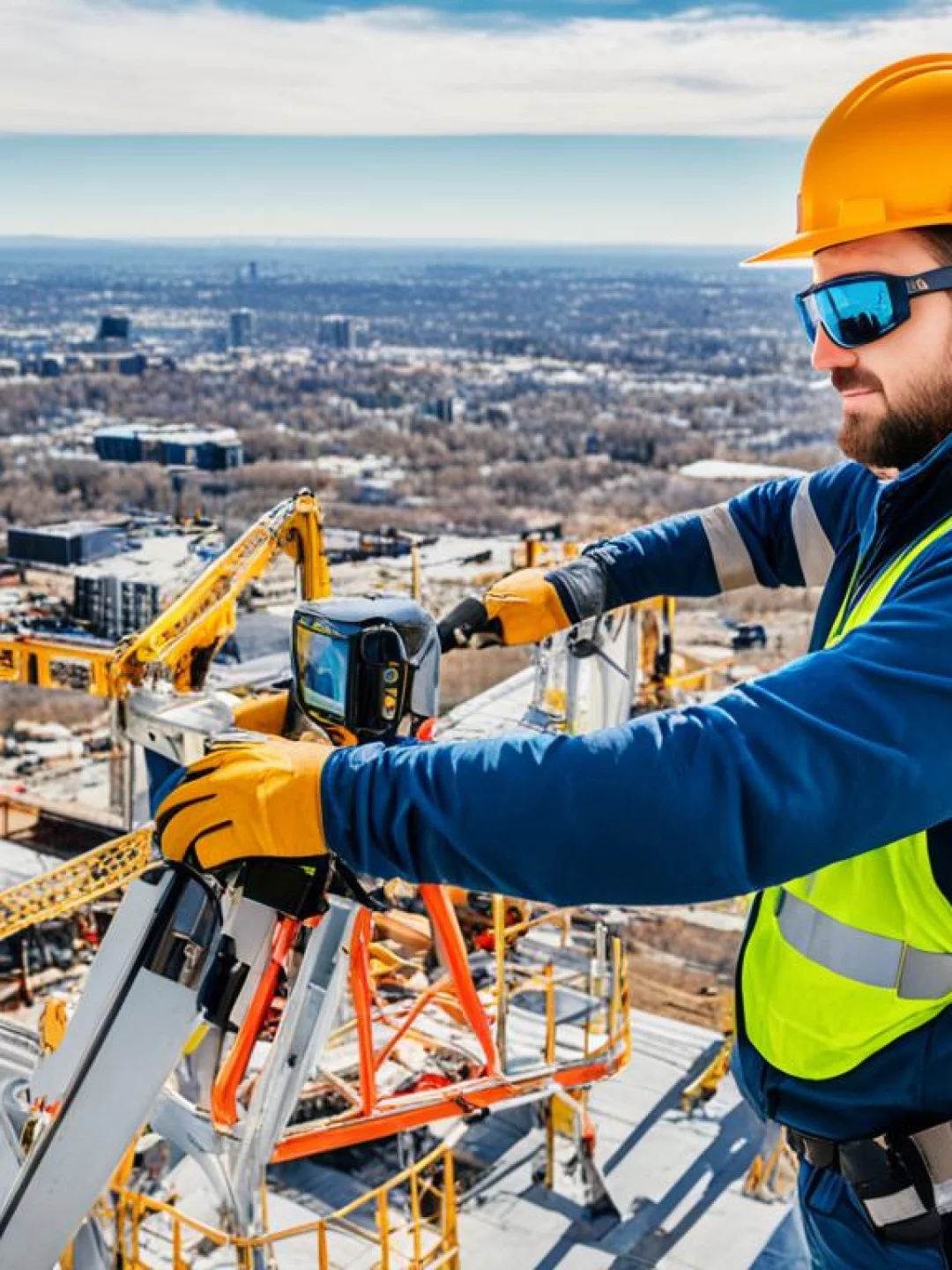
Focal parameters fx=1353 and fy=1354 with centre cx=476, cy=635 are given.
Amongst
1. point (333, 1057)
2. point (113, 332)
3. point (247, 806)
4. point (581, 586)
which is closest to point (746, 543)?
point (581, 586)

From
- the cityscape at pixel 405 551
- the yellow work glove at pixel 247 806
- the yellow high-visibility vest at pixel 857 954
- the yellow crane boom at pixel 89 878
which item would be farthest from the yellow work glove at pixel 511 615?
the yellow crane boom at pixel 89 878

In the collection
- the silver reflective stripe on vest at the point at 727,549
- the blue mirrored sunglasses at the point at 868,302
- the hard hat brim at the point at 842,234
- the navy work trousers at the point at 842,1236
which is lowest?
the navy work trousers at the point at 842,1236

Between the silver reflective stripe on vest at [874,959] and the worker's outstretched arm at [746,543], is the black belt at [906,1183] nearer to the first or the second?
the silver reflective stripe on vest at [874,959]

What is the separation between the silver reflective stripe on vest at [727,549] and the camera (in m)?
4.58

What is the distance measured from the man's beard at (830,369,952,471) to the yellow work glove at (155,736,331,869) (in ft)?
3.88

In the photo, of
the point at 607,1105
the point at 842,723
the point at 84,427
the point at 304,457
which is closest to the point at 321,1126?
the point at 607,1105

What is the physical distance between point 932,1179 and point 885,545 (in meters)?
1.29

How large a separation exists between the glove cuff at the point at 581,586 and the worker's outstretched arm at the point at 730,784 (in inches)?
101

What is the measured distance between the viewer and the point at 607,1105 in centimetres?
1184

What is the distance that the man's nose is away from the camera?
2629 mm

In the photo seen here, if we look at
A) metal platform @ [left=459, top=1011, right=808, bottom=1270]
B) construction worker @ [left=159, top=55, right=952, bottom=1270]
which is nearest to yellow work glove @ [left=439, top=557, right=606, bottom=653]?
construction worker @ [left=159, top=55, right=952, bottom=1270]

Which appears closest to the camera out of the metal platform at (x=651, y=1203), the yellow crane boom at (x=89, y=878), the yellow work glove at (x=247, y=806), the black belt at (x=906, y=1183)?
the yellow work glove at (x=247, y=806)

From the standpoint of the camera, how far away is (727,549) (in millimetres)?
4602

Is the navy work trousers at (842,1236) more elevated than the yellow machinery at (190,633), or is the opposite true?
the navy work trousers at (842,1236)
